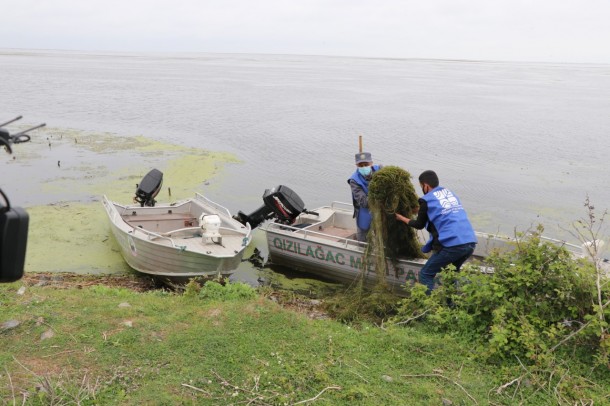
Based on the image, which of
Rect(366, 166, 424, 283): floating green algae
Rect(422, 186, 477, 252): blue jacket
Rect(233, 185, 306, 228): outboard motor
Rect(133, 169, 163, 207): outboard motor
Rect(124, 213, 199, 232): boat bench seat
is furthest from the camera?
Rect(133, 169, 163, 207): outboard motor

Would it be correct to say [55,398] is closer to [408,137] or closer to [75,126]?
[408,137]

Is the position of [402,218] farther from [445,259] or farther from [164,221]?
[164,221]

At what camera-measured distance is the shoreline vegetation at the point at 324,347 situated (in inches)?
178

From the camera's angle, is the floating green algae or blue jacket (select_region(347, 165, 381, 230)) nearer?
the floating green algae

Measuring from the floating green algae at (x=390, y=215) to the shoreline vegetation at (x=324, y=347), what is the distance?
1.74 metres

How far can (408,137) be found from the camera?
26438mm

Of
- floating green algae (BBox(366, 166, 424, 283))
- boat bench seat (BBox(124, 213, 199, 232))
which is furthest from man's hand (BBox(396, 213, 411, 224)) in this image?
boat bench seat (BBox(124, 213, 199, 232))

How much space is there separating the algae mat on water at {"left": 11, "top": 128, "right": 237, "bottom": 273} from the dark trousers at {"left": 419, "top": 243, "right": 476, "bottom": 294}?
20.8 ft

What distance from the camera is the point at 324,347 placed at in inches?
209

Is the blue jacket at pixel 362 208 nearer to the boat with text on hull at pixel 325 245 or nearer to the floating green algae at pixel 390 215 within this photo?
the boat with text on hull at pixel 325 245

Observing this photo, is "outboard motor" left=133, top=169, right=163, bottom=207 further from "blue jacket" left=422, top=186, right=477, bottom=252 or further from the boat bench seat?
"blue jacket" left=422, top=186, right=477, bottom=252

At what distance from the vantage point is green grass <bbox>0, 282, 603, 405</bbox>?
4461 millimetres

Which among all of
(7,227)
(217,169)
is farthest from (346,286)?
(217,169)

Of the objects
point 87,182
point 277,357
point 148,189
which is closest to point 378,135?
point 87,182
